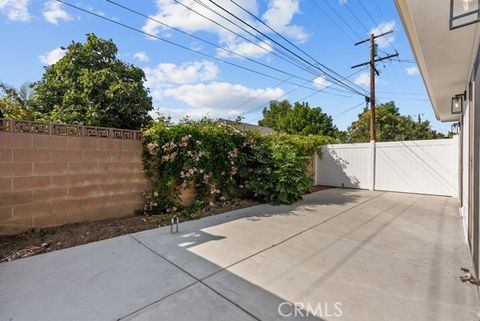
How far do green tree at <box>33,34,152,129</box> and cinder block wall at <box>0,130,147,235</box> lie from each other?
382 centimetres

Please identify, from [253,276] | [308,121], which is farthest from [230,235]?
[308,121]

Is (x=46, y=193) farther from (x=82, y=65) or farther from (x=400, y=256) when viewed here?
(x=82, y=65)

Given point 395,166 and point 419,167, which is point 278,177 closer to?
point 395,166

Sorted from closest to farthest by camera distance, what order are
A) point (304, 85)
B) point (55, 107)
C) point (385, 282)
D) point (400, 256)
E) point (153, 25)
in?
point (385, 282) < point (400, 256) < point (153, 25) < point (55, 107) < point (304, 85)

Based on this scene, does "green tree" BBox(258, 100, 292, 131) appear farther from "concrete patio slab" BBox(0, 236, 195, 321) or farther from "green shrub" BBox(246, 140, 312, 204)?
"concrete patio slab" BBox(0, 236, 195, 321)

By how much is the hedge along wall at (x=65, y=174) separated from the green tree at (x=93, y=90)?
3753 mm

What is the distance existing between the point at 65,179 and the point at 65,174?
0.09 metres

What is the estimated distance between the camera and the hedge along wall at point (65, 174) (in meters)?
3.82

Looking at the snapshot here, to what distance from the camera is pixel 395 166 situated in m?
9.02

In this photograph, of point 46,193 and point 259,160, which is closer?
point 46,193

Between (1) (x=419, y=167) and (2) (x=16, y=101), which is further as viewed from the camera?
(1) (x=419, y=167)

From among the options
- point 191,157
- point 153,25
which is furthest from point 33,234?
point 153,25

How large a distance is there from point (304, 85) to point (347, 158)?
3.99m

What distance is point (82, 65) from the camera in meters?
8.75
